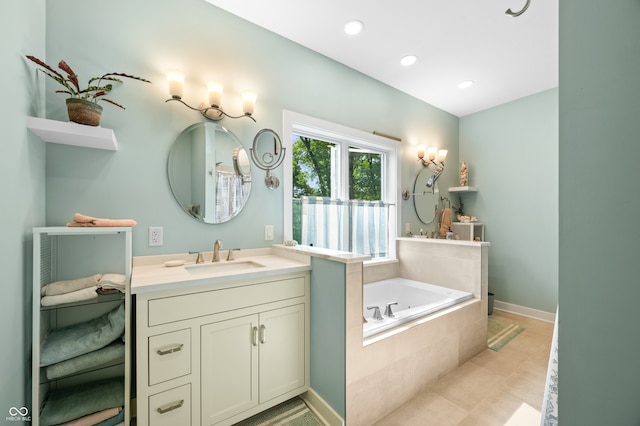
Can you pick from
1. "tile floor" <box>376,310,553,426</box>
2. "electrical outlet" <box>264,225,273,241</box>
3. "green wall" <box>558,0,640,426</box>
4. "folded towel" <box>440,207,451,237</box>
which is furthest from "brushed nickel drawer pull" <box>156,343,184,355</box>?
"folded towel" <box>440,207,451,237</box>

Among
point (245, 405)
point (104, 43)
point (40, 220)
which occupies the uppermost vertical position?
point (104, 43)

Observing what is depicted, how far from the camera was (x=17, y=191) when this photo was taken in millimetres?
1070

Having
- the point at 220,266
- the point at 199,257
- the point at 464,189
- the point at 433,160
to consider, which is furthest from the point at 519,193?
the point at 199,257

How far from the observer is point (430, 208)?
3637 millimetres

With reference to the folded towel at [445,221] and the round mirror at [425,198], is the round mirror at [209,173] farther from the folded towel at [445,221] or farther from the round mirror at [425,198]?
the folded towel at [445,221]

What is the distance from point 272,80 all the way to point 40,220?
180 centimetres

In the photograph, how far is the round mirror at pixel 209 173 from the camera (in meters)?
1.83

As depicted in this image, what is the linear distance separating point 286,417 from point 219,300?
89cm

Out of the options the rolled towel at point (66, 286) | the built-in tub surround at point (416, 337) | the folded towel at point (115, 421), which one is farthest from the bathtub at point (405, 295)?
the rolled towel at point (66, 286)

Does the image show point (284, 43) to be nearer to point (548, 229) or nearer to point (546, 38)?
point (546, 38)

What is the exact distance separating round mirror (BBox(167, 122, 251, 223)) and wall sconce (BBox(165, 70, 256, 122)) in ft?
0.29

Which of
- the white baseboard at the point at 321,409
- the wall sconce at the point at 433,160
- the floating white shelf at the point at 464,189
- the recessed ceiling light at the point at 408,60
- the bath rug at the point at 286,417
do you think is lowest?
the bath rug at the point at 286,417

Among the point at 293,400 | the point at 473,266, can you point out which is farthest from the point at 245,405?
the point at 473,266

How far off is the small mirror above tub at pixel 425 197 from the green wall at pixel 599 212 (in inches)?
115
